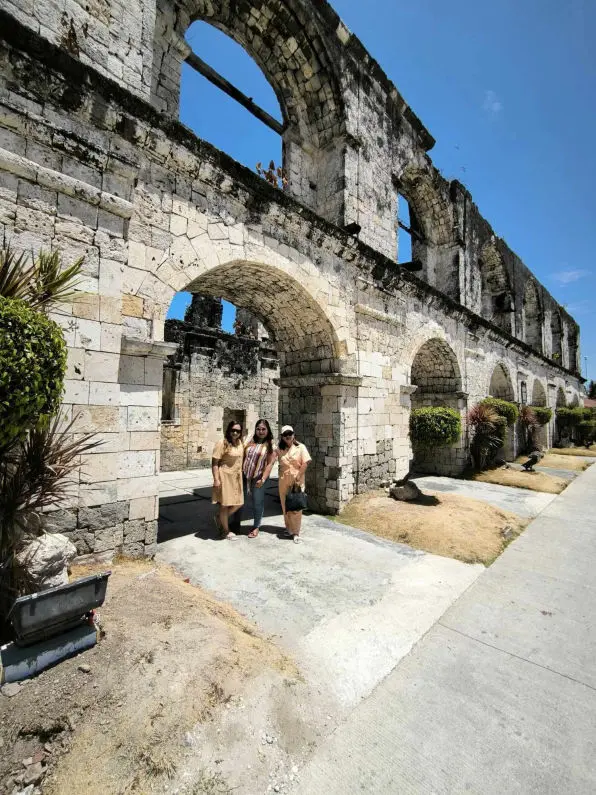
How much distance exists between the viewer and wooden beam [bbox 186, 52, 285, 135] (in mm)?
5699

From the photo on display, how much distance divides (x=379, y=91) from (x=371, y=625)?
31.9ft

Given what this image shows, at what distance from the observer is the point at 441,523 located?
5.29m

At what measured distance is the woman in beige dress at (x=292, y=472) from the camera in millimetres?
4949

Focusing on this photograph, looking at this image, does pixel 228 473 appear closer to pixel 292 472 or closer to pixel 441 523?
pixel 292 472

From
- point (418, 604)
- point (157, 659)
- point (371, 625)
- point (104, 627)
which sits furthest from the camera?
point (418, 604)

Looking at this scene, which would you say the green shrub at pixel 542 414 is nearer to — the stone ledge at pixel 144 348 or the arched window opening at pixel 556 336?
the arched window opening at pixel 556 336

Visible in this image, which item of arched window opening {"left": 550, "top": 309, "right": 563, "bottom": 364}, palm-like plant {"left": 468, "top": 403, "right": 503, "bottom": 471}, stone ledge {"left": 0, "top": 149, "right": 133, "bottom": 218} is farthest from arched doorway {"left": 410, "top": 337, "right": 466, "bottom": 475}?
arched window opening {"left": 550, "top": 309, "right": 563, "bottom": 364}

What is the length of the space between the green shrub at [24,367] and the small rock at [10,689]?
1281 mm

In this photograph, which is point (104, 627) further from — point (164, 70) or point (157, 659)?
point (164, 70)

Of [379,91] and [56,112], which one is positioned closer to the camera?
[56,112]

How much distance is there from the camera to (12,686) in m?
1.96

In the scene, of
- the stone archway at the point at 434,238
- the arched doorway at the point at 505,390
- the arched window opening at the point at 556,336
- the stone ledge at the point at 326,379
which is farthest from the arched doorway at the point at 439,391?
the arched window opening at the point at 556,336

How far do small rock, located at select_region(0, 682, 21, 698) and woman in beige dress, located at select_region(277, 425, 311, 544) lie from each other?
323 cm

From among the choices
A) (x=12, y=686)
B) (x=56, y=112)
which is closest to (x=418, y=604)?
(x=12, y=686)
